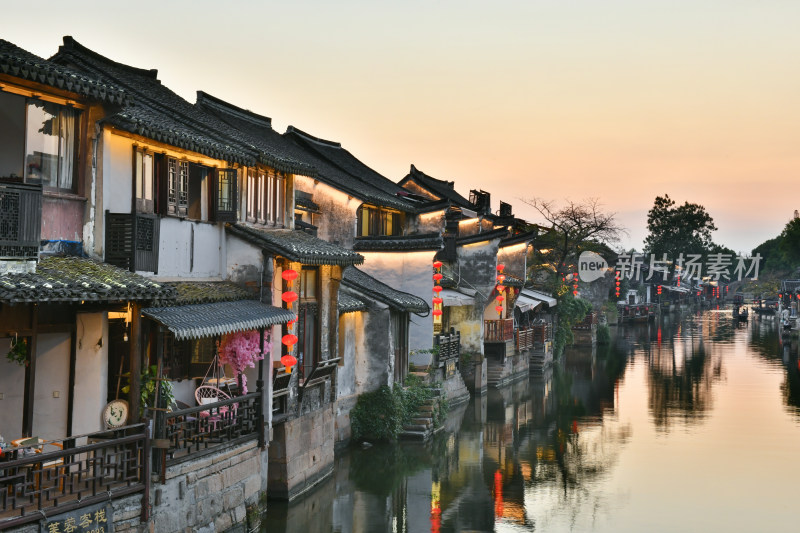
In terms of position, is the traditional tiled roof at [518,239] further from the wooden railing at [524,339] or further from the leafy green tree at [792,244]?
the leafy green tree at [792,244]

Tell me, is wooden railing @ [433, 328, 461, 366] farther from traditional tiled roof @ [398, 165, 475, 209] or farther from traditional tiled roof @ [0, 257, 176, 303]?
traditional tiled roof @ [0, 257, 176, 303]

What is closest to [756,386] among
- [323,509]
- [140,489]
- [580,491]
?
[580,491]

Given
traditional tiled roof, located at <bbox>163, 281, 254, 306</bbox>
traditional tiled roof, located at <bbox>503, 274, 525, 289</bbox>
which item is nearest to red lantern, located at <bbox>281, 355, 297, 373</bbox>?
traditional tiled roof, located at <bbox>163, 281, 254, 306</bbox>

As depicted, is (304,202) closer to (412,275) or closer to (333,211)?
(333,211)

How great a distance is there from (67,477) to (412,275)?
19.9m

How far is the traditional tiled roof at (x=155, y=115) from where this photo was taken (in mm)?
13961

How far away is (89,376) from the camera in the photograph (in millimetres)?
13062

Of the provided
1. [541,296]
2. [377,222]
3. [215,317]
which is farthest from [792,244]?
[215,317]

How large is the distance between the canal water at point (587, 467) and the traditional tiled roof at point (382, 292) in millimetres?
4578

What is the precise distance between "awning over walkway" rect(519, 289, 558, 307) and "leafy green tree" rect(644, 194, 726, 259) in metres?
76.1

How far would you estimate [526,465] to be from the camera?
24.8 m

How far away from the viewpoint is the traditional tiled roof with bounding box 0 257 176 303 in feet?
34.9

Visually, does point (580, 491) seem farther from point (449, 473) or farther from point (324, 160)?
point (324, 160)

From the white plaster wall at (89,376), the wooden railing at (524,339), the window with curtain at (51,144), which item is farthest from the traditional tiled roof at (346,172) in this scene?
the white plaster wall at (89,376)
